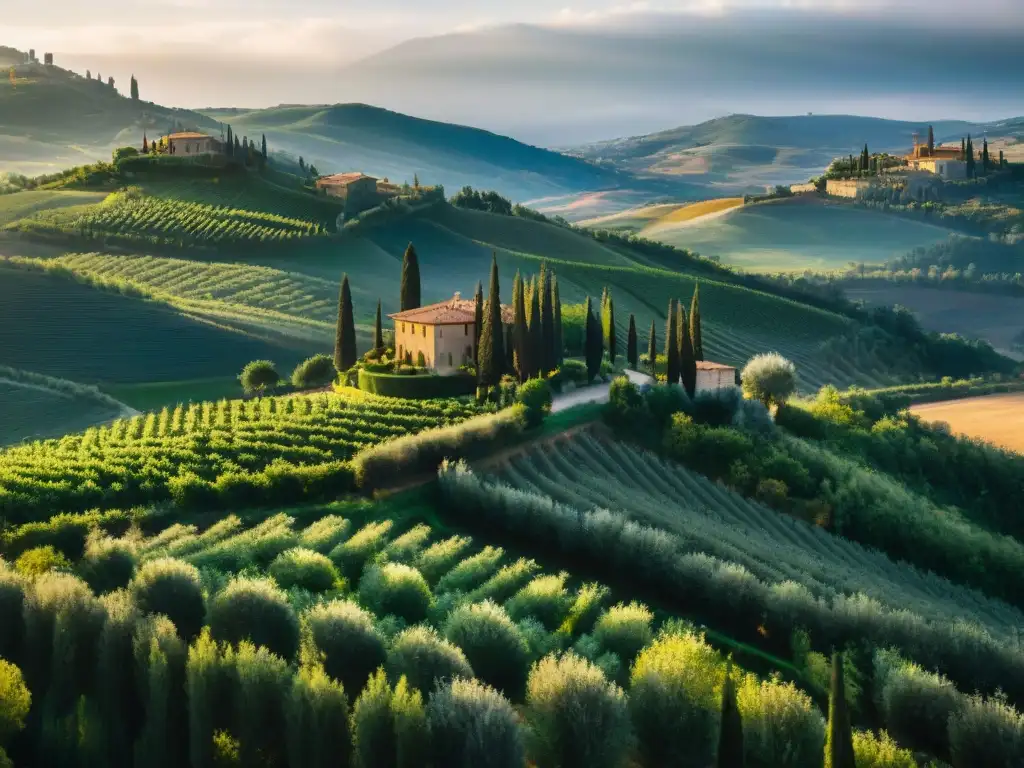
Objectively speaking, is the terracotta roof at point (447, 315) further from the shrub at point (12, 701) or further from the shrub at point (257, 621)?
the shrub at point (12, 701)

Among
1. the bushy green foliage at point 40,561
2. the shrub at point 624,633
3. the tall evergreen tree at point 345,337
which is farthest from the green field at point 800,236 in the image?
the bushy green foliage at point 40,561

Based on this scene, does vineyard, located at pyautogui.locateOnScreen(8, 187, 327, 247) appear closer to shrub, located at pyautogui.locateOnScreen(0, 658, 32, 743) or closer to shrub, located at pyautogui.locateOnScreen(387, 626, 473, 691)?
shrub, located at pyautogui.locateOnScreen(0, 658, 32, 743)

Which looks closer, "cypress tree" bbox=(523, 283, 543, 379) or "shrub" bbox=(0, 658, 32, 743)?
"shrub" bbox=(0, 658, 32, 743)

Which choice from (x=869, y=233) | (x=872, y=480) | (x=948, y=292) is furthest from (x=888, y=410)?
(x=869, y=233)

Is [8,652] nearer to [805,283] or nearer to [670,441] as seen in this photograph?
[670,441]

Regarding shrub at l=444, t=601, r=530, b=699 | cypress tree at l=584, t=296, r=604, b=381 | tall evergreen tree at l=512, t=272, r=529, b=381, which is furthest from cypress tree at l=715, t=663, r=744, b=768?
cypress tree at l=584, t=296, r=604, b=381

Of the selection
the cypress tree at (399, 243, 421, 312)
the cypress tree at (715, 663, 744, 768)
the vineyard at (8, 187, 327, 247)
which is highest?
the vineyard at (8, 187, 327, 247)
